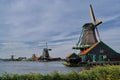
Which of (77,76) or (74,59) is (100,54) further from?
(77,76)

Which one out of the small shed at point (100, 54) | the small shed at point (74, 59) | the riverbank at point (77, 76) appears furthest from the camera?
the small shed at point (74, 59)

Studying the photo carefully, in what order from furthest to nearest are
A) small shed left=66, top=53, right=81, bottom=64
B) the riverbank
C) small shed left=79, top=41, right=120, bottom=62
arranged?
small shed left=66, top=53, right=81, bottom=64, small shed left=79, top=41, right=120, bottom=62, the riverbank

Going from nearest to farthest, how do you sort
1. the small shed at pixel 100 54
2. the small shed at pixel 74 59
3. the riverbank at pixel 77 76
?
1. the riverbank at pixel 77 76
2. the small shed at pixel 100 54
3. the small shed at pixel 74 59

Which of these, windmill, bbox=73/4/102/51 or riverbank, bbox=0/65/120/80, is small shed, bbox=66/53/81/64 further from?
riverbank, bbox=0/65/120/80

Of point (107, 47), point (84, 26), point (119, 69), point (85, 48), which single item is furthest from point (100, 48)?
point (119, 69)

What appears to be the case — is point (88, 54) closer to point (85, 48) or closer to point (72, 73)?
point (85, 48)

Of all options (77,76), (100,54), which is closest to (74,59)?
(100,54)

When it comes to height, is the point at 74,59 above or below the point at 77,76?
above

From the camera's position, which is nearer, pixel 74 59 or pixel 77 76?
pixel 77 76

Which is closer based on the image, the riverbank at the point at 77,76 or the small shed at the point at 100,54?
the riverbank at the point at 77,76

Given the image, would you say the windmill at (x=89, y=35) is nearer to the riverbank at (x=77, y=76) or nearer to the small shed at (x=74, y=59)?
the small shed at (x=74, y=59)

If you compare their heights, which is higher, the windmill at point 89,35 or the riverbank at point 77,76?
the windmill at point 89,35

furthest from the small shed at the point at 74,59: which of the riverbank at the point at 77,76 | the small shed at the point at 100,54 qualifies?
the riverbank at the point at 77,76

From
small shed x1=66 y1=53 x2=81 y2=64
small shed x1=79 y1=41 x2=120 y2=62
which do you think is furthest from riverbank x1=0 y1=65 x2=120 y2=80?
small shed x1=66 y1=53 x2=81 y2=64
